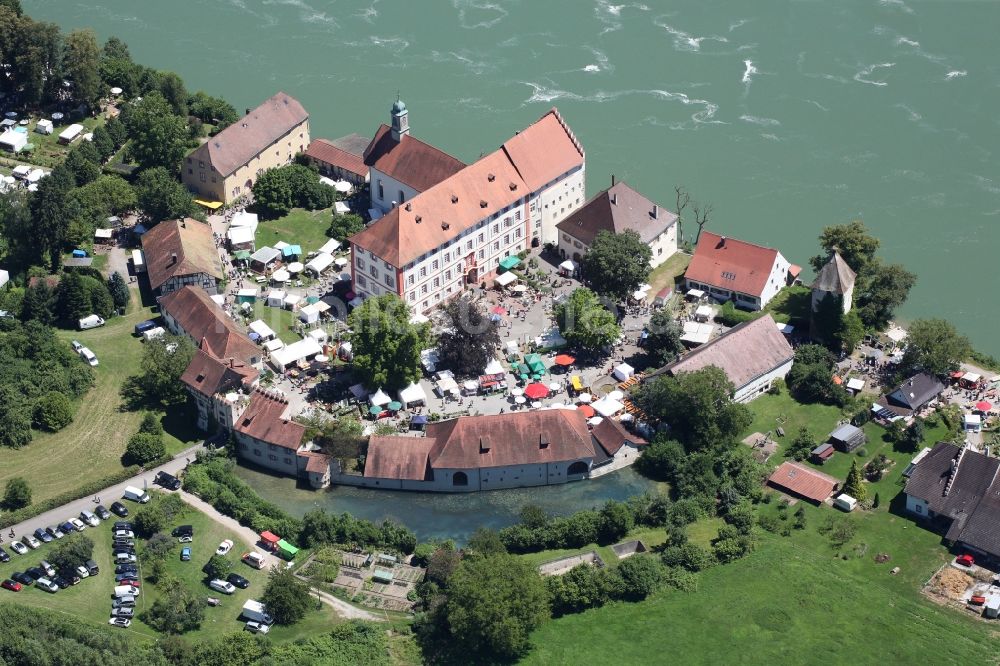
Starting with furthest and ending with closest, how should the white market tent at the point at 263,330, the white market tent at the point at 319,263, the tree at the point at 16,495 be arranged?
the white market tent at the point at 319,263 → the white market tent at the point at 263,330 → the tree at the point at 16,495

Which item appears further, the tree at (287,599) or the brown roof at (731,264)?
the brown roof at (731,264)

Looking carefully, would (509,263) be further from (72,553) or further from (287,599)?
(72,553)

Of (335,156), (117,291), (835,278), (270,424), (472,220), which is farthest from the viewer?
(335,156)

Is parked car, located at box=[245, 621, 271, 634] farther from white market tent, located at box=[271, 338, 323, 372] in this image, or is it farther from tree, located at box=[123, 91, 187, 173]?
tree, located at box=[123, 91, 187, 173]

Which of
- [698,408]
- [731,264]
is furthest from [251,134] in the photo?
[698,408]

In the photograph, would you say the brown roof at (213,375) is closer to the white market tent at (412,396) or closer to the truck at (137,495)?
the truck at (137,495)

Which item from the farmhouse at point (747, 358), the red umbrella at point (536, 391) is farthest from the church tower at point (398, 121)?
the farmhouse at point (747, 358)
